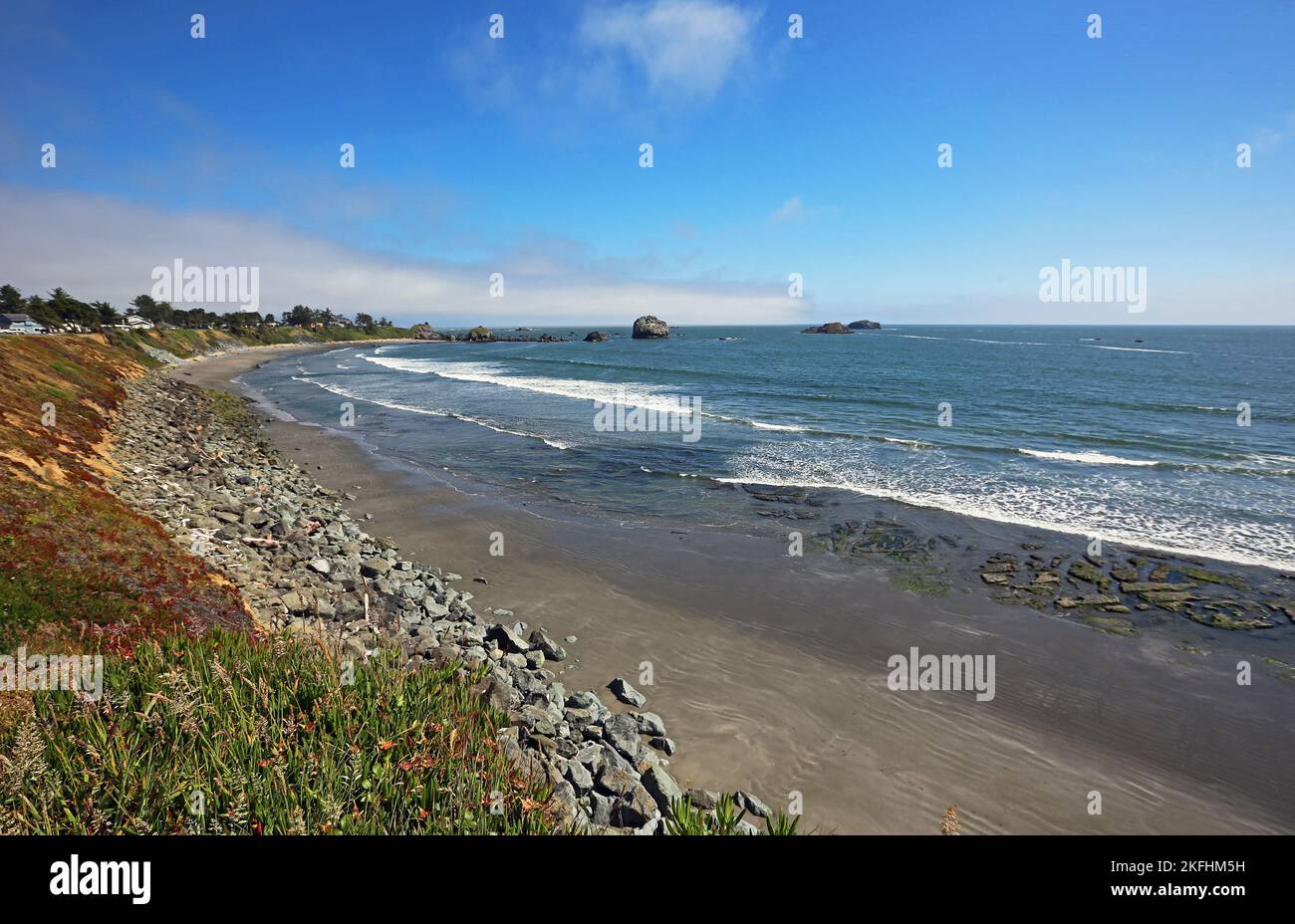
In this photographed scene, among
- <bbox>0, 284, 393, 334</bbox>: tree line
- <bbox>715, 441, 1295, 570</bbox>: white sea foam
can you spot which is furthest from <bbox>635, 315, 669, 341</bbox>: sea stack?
<bbox>715, 441, 1295, 570</bbox>: white sea foam

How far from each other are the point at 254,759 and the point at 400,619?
5691 millimetres

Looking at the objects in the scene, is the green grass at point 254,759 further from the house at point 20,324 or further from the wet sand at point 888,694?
the house at point 20,324

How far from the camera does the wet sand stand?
7.45 metres

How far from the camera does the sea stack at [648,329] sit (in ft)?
543

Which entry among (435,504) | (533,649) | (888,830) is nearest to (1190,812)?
(888,830)

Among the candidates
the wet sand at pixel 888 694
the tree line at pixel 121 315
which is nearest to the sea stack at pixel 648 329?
the tree line at pixel 121 315

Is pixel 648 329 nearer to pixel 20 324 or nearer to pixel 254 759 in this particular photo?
pixel 20 324

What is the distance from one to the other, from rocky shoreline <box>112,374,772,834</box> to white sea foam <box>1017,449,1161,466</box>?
26.1 meters

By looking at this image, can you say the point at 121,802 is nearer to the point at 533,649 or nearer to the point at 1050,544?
the point at 533,649

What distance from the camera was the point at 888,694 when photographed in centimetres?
958

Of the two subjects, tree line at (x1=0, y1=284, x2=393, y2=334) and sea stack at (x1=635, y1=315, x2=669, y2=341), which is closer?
tree line at (x1=0, y1=284, x2=393, y2=334)

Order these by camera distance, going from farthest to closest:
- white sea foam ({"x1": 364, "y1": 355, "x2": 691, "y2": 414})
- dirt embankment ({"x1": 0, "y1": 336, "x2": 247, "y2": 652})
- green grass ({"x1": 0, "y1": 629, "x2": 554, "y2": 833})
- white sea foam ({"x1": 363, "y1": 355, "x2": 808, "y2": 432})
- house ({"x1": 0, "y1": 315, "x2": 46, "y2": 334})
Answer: house ({"x1": 0, "y1": 315, "x2": 46, "y2": 334})
white sea foam ({"x1": 364, "y1": 355, "x2": 691, "y2": 414})
white sea foam ({"x1": 363, "y1": 355, "x2": 808, "y2": 432})
dirt embankment ({"x1": 0, "y1": 336, "x2": 247, "y2": 652})
green grass ({"x1": 0, "y1": 629, "x2": 554, "y2": 833})

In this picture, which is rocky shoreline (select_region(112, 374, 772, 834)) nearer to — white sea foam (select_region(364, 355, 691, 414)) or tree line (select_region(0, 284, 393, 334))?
white sea foam (select_region(364, 355, 691, 414))
